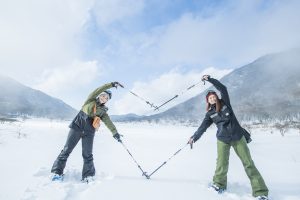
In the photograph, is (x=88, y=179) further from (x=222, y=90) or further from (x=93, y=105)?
(x=222, y=90)

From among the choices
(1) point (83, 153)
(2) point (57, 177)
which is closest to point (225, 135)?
Answer: (1) point (83, 153)

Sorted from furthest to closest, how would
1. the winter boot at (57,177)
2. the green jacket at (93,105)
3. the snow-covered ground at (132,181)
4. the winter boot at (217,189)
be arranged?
1. the green jacket at (93,105)
2. the winter boot at (57,177)
3. the winter boot at (217,189)
4. the snow-covered ground at (132,181)

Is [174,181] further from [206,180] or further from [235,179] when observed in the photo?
[235,179]

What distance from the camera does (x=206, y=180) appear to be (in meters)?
7.11

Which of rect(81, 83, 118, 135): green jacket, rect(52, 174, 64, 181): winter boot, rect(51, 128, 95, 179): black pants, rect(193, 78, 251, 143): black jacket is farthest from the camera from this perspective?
rect(81, 83, 118, 135): green jacket

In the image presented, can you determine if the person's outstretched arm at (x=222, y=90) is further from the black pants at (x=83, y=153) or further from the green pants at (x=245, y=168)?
the black pants at (x=83, y=153)

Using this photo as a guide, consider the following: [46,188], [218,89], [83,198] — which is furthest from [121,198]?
[218,89]

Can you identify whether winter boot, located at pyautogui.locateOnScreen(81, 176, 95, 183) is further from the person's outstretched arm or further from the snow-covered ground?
the person's outstretched arm

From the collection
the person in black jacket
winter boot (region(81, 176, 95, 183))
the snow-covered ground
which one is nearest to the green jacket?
winter boot (region(81, 176, 95, 183))

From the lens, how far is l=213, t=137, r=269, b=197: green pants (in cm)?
577

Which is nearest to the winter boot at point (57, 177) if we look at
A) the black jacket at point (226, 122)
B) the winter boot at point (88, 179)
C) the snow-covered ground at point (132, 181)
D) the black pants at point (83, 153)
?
the snow-covered ground at point (132, 181)

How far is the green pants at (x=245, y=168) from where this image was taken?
18.9ft

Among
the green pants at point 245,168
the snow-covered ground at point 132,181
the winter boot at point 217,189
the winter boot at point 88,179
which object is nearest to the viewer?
the snow-covered ground at point 132,181

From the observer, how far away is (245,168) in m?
6.12
